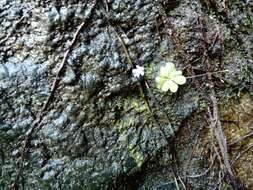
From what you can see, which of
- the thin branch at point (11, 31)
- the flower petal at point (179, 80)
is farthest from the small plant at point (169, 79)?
the thin branch at point (11, 31)

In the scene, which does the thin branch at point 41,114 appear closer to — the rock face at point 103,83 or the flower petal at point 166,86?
the rock face at point 103,83

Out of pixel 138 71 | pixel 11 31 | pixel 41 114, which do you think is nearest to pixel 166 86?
pixel 138 71

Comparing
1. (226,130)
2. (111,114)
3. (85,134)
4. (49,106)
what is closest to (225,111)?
(226,130)

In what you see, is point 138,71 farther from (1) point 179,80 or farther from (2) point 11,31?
(2) point 11,31

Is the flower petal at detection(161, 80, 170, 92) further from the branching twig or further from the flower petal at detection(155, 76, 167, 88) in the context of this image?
the branching twig

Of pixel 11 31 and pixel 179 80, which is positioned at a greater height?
pixel 11 31

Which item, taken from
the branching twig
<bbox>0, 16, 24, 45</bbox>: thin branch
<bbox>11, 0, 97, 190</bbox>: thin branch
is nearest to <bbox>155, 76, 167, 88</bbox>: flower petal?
the branching twig
